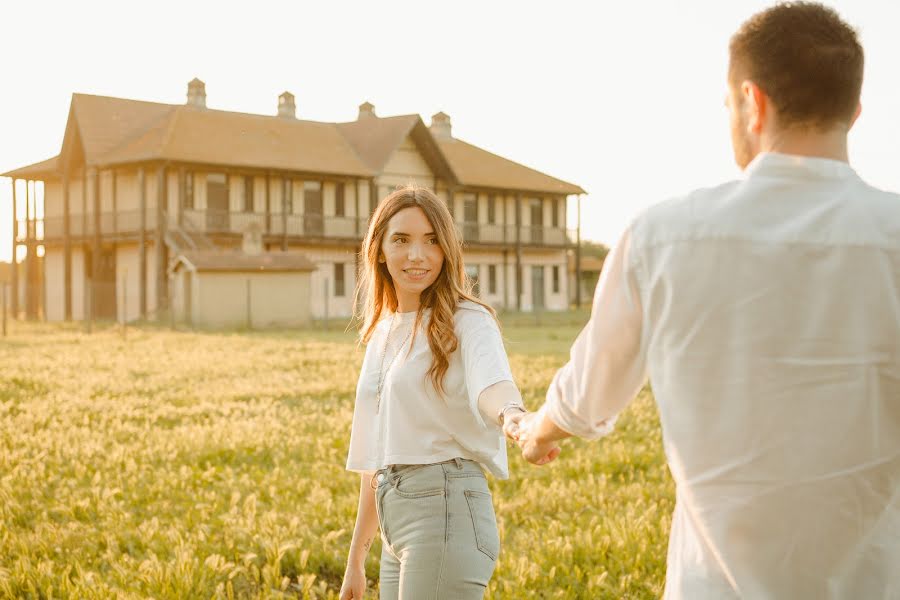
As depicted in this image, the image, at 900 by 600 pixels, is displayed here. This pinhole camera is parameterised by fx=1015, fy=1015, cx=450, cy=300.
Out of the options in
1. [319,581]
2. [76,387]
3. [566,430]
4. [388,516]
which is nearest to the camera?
[566,430]

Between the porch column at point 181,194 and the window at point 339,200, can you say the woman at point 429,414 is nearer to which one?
the porch column at point 181,194

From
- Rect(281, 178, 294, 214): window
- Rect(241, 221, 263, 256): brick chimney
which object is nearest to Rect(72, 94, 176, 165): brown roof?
Rect(281, 178, 294, 214): window

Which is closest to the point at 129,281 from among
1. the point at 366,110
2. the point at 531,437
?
the point at 366,110

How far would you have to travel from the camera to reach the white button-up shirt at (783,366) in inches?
65.9

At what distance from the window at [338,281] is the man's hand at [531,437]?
3928 centimetres

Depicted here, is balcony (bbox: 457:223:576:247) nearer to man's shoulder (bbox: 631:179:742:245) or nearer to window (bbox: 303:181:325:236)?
window (bbox: 303:181:325:236)

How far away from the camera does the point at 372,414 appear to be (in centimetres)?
316

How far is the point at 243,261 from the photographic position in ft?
108

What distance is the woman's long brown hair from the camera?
9.63 ft

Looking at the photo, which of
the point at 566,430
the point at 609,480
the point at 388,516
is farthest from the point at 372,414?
the point at 609,480

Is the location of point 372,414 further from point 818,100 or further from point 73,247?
point 73,247

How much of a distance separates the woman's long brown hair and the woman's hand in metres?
0.76

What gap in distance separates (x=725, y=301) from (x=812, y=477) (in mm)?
330

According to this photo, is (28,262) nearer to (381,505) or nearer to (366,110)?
(366,110)
